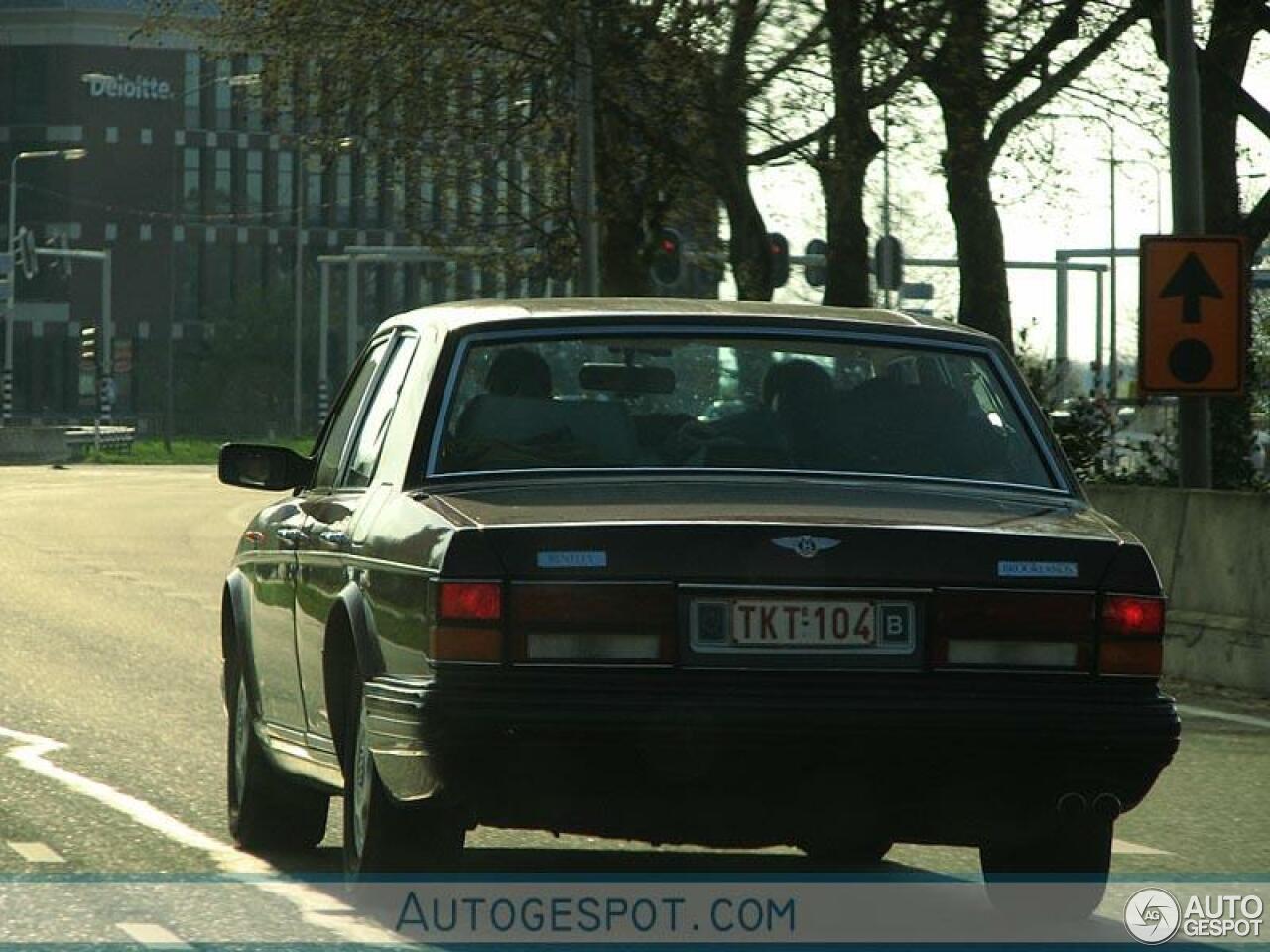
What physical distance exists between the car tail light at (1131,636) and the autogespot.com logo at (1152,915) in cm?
78

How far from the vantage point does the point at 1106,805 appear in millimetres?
7191

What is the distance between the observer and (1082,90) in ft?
93.9

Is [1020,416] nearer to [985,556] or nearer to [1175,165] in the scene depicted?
[985,556]

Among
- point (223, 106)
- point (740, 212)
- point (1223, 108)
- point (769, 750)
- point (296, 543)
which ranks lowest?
point (769, 750)

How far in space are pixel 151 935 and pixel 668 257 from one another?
2772 centimetres

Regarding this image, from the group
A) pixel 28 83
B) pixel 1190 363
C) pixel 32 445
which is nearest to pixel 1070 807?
pixel 1190 363

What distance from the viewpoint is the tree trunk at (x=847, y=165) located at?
27.2 meters

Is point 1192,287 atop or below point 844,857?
atop

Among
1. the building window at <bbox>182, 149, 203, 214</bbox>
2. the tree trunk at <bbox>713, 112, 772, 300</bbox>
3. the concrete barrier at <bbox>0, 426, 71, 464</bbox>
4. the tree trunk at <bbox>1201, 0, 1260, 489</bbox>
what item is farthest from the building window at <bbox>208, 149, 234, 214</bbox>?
the tree trunk at <bbox>1201, 0, 1260, 489</bbox>

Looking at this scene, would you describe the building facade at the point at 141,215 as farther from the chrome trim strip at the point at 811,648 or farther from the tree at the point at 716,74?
the chrome trim strip at the point at 811,648

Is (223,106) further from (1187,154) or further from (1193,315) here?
(1193,315)

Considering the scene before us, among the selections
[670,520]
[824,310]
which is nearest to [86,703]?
[824,310]

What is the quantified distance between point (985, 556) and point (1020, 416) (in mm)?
1189

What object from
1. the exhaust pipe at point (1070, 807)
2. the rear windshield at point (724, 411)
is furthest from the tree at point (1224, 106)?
the exhaust pipe at point (1070, 807)
